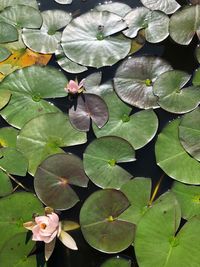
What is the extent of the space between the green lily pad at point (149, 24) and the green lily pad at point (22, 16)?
0.55 metres

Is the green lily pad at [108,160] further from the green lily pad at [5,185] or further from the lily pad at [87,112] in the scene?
the green lily pad at [5,185]

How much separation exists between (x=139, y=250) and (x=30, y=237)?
49cm

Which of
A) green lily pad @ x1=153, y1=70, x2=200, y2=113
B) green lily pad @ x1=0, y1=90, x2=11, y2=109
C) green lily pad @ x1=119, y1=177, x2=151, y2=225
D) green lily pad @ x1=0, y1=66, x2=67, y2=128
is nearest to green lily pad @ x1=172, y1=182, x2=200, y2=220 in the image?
green lily pad @ x1=119, y1=177, x2=151, y2=225

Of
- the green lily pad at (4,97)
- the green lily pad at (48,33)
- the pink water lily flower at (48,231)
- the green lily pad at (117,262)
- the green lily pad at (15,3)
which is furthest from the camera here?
the green lily pad at (15,3)

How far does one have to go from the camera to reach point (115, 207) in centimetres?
190

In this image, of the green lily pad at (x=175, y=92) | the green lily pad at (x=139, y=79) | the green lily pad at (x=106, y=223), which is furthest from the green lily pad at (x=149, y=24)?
the green lily pad at (x=106, y=223)

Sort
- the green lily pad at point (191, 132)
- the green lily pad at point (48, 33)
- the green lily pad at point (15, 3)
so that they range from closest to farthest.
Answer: the green lily pad at point (191, 132), the green lily pad at point (48, 33), the green lily pad at point (15, 3)

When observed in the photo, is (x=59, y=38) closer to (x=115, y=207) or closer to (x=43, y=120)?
(x=43, y=120)

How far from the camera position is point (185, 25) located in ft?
8.11

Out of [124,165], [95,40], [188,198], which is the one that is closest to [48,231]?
[124,165]

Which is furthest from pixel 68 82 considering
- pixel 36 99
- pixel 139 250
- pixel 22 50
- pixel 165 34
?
pixel 139 250

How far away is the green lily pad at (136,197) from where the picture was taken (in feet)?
6.20

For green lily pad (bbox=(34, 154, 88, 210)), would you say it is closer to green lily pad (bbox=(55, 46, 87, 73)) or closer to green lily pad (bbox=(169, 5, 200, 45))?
green lily pad (bbox=(55, 46, 87, 73))

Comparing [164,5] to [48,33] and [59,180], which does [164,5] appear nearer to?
[48,33]
